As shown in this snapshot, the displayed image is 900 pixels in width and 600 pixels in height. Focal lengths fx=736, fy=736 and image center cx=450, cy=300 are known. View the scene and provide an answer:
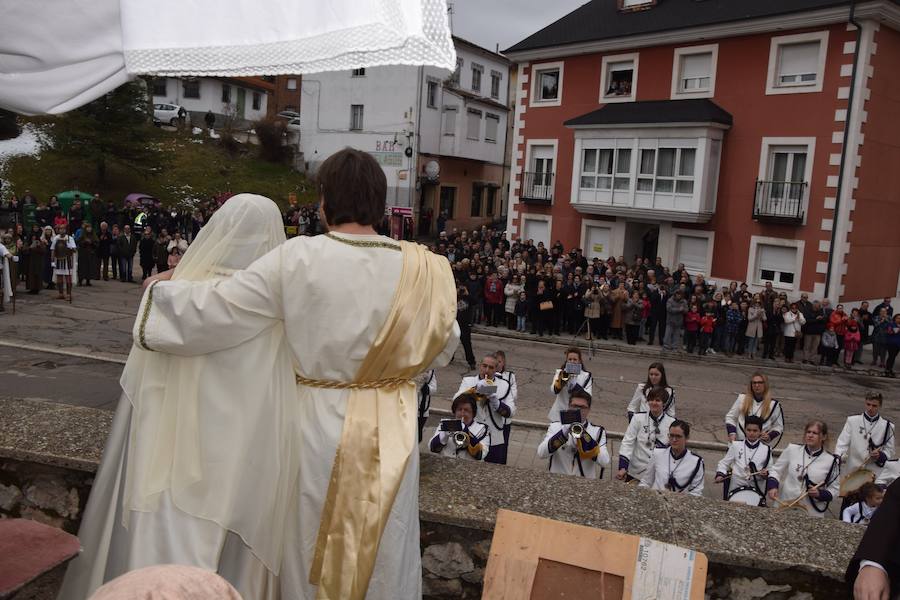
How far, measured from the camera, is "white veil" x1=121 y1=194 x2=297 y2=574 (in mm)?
2547

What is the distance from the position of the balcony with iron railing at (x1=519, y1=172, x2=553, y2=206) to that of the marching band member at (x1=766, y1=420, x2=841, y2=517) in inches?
831

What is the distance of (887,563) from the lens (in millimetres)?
2277

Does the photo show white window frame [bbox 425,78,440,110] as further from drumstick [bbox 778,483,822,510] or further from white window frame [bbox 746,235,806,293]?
drumstick [bbox 778,483,822,510]

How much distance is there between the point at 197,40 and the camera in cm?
159

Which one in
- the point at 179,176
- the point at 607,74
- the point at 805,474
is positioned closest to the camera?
the point at 805,474

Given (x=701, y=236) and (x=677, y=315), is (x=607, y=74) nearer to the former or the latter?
(x=701, y=236)

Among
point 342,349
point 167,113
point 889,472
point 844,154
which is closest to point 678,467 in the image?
point 889,472

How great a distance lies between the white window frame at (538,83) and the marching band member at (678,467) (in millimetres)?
22742

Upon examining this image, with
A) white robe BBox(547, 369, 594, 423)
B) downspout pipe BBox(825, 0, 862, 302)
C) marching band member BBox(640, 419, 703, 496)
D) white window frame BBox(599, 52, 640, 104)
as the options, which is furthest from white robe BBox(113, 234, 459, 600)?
white window frame BBox(599, 52, 640, 104)

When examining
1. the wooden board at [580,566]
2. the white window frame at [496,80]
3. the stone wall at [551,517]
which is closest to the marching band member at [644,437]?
the stone wall at [551,517]

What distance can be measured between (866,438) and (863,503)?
2278 millimetres

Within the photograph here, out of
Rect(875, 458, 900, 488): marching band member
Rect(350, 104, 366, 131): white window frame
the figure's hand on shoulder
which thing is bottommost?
Rect(875, 458, 900, 488): marching band member

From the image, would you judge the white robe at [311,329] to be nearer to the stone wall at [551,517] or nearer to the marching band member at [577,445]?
the stone wall at [551,517]

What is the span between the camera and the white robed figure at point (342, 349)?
2479 mm
